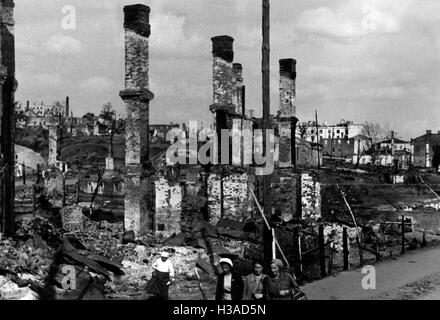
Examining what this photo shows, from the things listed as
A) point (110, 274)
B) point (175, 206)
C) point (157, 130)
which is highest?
point (157, 130)

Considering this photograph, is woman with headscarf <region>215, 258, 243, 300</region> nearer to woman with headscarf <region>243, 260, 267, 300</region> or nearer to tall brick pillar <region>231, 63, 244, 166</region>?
woman with headscarf <region>243, 260, 267, 300</region>

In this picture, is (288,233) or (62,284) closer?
(62,284)

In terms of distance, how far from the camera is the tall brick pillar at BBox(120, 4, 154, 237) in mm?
15273

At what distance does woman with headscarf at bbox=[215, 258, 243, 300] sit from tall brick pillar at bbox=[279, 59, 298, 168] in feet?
38.5

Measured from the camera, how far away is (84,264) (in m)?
11.3

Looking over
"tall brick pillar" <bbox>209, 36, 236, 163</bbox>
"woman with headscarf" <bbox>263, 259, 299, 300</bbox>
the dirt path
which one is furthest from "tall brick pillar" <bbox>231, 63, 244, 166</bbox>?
"woman with headscarf" <bbox>263, 259, 299, 300</bbox>

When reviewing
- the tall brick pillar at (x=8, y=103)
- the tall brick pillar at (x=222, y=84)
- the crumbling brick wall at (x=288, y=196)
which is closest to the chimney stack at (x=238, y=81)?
the tall brick pillar at (x=222, y=84)

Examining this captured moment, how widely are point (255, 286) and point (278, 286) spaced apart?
37cm

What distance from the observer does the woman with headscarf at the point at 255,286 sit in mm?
7516

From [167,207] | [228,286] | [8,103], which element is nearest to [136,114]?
[167,207]

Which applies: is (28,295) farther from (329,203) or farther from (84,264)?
(329,203)

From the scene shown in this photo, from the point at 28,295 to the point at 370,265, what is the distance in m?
7.37

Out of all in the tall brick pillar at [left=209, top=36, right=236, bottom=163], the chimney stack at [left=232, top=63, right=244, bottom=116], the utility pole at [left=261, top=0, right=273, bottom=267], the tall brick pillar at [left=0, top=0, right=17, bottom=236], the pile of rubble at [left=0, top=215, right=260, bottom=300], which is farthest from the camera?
the chimney stack at [left=232, top=63, right=244, bottom=116]
